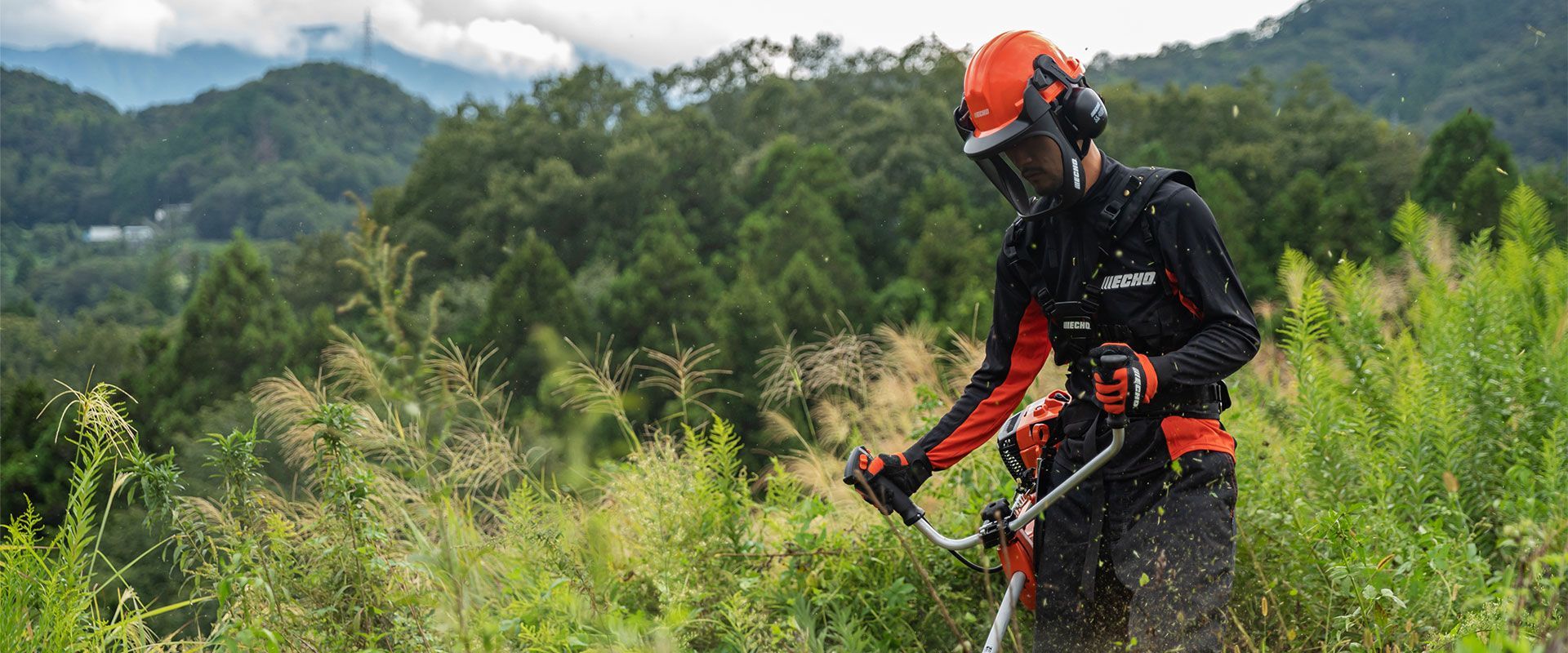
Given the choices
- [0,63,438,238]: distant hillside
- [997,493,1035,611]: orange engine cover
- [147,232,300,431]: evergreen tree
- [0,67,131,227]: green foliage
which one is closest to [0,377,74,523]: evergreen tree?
[147,232,300,431]: evergreen tree

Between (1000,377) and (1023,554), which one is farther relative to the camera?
(1000,377)

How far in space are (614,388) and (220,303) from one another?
30.2 meters

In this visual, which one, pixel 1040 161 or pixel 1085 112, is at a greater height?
pixel 1085 112

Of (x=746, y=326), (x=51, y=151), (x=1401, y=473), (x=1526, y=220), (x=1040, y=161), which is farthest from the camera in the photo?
(x=51, y=151)

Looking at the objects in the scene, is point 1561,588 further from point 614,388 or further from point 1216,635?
point 614,388

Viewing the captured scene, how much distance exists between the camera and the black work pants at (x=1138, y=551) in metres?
2.67

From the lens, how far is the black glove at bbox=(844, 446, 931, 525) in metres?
3.03

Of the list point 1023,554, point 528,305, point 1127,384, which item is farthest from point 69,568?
point 528,305

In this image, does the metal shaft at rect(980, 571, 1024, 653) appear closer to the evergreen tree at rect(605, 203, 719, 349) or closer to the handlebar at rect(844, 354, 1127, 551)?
the handlebar at rect(844, 354, 1127, 551)

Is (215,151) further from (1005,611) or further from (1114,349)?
(1114,349)

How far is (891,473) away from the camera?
309 cm

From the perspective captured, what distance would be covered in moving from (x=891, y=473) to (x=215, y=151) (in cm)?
8302

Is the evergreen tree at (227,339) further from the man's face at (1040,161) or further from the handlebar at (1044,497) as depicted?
the man's face at (1040,161)

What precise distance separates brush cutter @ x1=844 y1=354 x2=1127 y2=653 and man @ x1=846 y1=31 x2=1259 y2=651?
5cm
